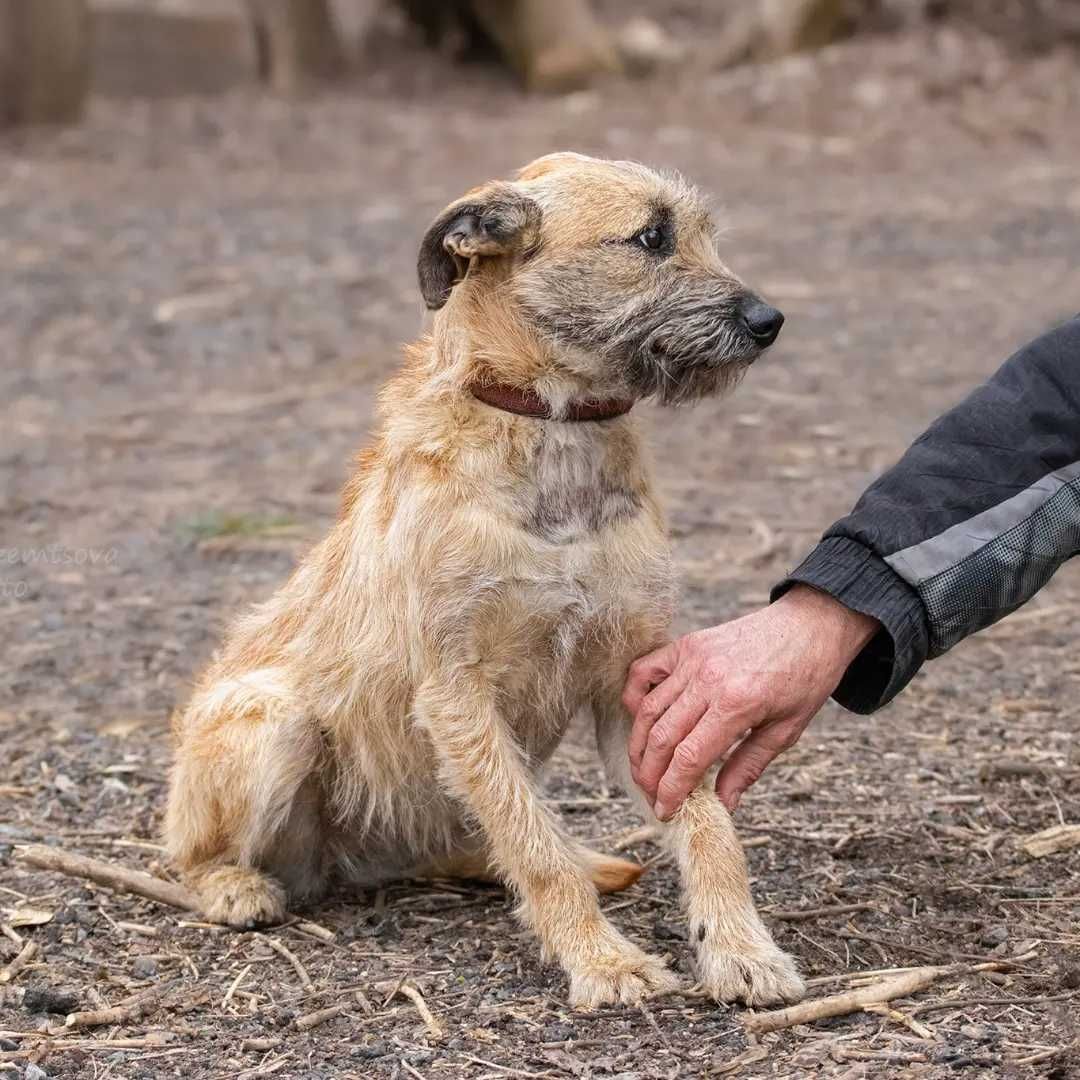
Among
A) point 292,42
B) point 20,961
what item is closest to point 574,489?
point 20,961

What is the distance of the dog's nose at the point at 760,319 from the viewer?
3.87 meters

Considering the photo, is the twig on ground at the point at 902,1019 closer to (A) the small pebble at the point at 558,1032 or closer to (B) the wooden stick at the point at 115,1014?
(A) the small pebble at the point at 558,1032

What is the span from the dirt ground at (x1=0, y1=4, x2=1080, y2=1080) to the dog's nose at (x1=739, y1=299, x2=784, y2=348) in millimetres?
1303

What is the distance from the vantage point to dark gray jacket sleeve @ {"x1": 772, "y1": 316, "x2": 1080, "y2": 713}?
11.3ft

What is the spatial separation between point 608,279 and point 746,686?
1.06 meters

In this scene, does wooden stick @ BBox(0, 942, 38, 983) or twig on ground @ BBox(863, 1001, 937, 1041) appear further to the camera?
wooden stick @ BBox(0, 942, 38, 983)

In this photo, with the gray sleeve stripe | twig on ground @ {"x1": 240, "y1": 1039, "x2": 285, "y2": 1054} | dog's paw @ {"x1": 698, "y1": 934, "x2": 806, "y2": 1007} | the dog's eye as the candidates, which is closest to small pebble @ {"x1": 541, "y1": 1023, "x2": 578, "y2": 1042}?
dog's paw @ {"x1": 698, "y1": 934, "x2": 806, "y2": 1007}

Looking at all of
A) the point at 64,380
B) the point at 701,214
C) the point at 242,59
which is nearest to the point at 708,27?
the point at 242,59

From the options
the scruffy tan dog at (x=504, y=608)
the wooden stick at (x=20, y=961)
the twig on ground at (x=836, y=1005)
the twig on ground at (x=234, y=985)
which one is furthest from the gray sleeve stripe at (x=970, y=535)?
the wooden stick at (x=20, y=961)

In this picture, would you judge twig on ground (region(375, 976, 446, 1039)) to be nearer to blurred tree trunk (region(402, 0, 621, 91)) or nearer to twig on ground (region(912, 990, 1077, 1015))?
twig on ground (region(912, 990, 1077, 1015))

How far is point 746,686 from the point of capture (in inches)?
137

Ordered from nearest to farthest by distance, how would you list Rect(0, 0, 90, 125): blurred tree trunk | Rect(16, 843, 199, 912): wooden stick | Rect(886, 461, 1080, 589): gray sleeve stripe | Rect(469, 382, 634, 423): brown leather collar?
Rect(886, 461, 1080, 589): gray sleeve stripe < Rect(469, 382, 634, 423): brown leather collar < Rect(16, 843, 199, 912): wooden stick < Rect(0, 0, 90, 125): blurred tree trunk

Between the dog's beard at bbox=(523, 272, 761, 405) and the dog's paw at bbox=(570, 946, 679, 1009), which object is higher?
the dog's beard at bbox=(523, 272, 761, 405)

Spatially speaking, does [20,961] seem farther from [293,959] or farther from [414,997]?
[414,997]
